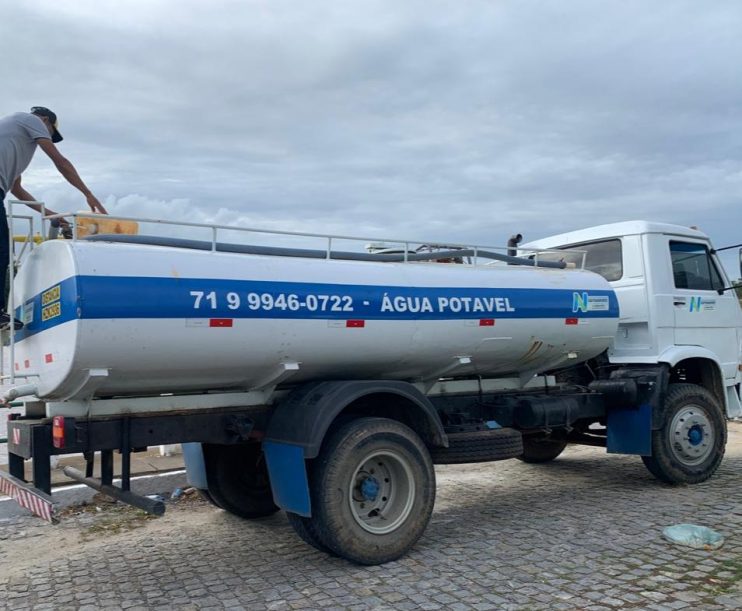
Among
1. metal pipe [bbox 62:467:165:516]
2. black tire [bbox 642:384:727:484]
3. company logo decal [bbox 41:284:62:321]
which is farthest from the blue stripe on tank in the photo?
black tire [bbox 642:384:727:484]

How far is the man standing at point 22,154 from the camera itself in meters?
5.32

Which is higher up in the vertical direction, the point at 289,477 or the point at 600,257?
the point at 600,257

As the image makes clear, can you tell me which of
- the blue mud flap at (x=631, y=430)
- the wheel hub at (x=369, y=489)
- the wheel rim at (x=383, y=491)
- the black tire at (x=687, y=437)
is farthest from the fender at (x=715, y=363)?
the wheel hub at (x=369, y=489)

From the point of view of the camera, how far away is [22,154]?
17.9 feet

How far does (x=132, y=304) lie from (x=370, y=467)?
2211mm

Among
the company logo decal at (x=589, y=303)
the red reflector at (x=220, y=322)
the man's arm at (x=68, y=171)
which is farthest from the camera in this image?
the company logo decal at (x=589, y=303)

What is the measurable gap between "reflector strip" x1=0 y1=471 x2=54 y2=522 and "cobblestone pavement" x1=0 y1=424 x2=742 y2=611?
612 millimetres

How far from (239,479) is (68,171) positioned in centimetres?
301

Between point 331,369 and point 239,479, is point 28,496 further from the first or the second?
point 331,369

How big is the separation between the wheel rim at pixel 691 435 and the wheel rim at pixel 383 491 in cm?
347

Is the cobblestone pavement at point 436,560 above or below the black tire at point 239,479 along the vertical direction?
below

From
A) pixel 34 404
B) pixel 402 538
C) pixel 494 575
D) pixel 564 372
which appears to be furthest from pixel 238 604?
pixel 564 372

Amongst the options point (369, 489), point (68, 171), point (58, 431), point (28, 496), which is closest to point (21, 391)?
point (58, 431)

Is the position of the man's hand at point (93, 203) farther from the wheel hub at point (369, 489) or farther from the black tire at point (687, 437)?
the black tire at point (687, 437)
